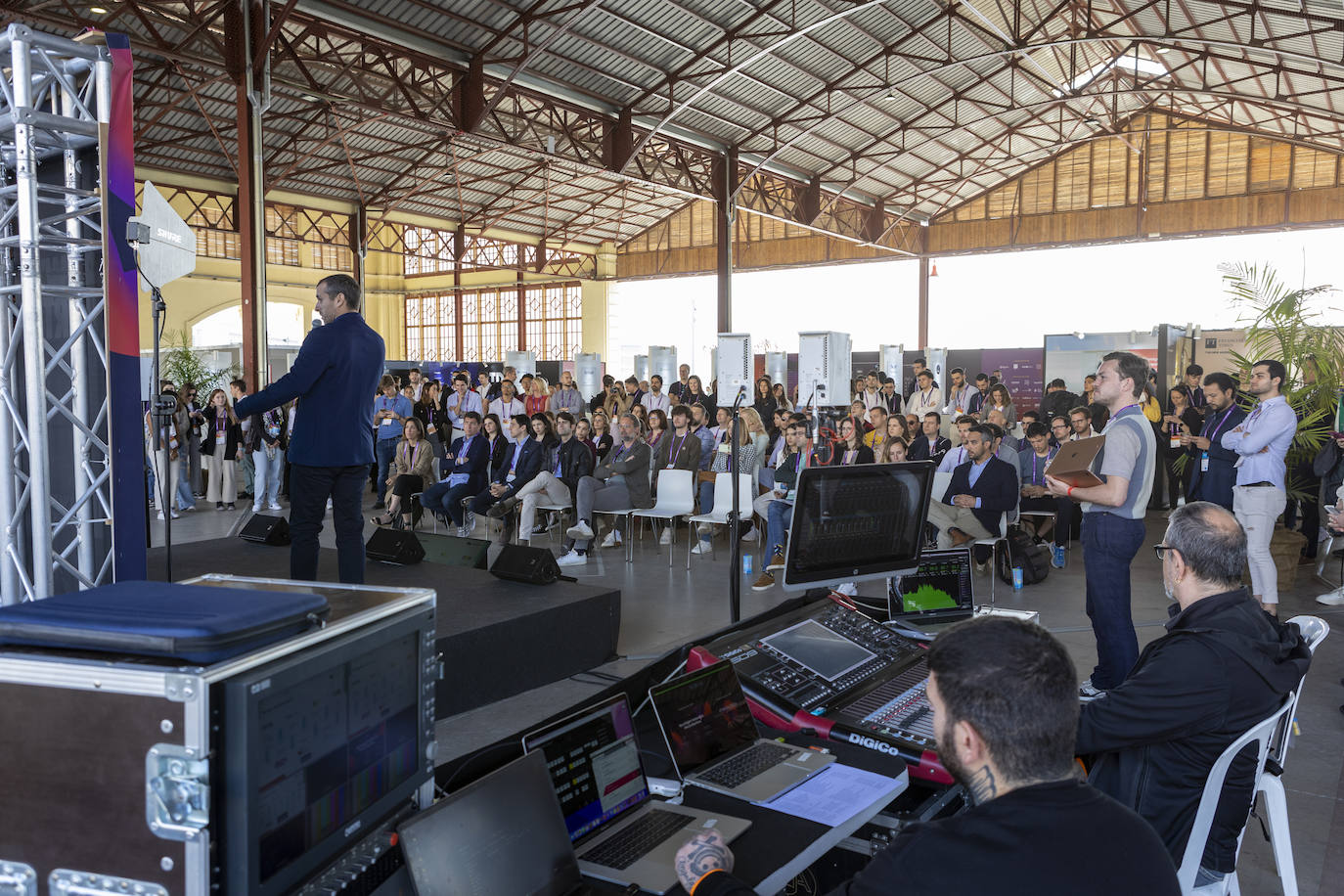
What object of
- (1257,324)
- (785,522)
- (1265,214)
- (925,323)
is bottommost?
(785,522)

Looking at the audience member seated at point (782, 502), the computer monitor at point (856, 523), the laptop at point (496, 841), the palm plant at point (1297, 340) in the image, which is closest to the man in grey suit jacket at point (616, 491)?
the audience member seated at point (782, 502)

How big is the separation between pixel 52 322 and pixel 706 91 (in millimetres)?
12214

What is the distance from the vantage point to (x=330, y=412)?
3607 mm

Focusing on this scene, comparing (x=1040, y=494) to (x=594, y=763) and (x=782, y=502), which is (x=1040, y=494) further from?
(x=594, y=763)

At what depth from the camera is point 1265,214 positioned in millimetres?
17250

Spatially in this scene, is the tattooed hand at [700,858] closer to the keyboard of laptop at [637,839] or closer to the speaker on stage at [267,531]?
the keyboard of laptop at [637,839]

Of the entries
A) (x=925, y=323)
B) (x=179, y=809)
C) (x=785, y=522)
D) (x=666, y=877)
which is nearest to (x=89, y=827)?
(x=179, y=809)

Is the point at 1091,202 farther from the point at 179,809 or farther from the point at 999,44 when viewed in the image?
the point at 179,809

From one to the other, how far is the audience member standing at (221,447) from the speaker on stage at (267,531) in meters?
4.18

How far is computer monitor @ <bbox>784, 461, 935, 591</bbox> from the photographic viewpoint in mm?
2605

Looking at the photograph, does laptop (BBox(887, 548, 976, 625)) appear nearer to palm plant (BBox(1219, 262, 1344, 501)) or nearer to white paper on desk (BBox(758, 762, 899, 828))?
white paper on desk (BBox(758, 762, 899, 828))

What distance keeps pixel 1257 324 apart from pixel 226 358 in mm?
13318

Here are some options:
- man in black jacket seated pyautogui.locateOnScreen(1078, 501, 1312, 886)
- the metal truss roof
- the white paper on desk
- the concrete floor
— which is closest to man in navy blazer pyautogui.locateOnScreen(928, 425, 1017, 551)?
the concrete floor

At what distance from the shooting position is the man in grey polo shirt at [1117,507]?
360 centimetres
